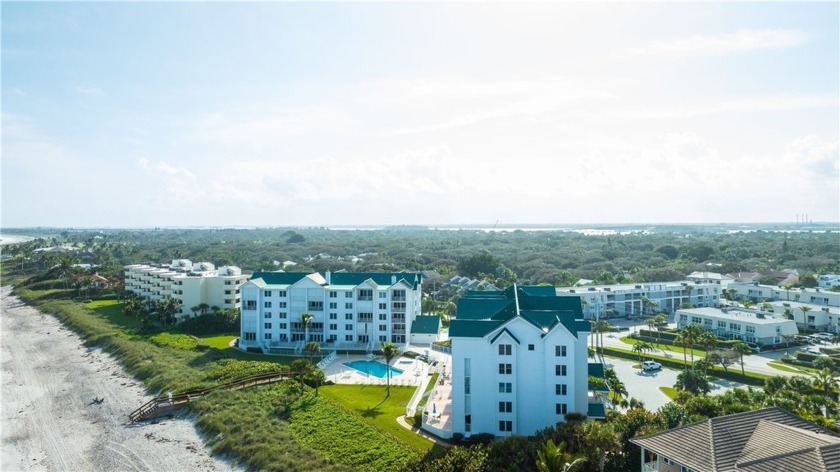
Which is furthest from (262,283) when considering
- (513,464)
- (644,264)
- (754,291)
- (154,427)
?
(644,264)

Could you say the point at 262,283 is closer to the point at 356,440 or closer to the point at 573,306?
the point at 356,440

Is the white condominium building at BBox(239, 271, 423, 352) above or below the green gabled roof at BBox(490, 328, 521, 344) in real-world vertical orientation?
below

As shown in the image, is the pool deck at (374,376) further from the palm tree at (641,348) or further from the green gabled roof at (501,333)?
the palm tree at (641,348)

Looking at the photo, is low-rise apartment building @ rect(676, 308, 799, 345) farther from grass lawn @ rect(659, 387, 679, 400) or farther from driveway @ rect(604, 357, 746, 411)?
grass lawn @ rect(659, 387, 679, 400)

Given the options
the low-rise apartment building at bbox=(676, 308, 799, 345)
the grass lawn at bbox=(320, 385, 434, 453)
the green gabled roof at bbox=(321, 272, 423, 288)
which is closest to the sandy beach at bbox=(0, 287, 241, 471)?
the grass lawn at bbox=(320, 385, 434, 453)

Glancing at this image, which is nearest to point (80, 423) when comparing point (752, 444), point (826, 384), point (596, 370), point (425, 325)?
point (425, 325)
